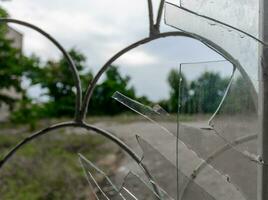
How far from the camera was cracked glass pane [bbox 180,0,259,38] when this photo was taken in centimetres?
49

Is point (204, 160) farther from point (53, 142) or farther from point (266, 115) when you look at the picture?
point (53, 142)

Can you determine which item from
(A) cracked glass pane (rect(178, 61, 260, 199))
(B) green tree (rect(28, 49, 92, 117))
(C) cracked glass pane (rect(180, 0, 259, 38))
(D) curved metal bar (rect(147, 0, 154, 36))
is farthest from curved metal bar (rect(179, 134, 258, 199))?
(B) green tree (rect(28, 49, 92, 117))

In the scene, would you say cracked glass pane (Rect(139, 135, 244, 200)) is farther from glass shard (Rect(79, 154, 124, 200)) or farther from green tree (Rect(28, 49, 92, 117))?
green tree (Rect(28, 49, 92, 117))

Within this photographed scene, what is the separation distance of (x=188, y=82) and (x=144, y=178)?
14cm

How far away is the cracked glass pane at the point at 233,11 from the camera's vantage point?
1.62ft

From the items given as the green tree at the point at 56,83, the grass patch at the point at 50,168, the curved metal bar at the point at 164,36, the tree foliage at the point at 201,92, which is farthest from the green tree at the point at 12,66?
the tree foliage at the point at 201,92

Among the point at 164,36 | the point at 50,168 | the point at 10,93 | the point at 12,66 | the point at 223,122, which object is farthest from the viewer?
the point at 10,93

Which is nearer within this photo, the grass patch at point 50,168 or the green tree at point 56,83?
the grass patch at point 50,168

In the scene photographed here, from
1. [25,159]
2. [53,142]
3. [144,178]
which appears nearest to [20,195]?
[25,159]

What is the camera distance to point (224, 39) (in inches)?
19.6

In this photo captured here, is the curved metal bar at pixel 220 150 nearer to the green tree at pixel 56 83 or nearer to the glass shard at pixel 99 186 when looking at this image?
the glass shard at pixel 99 186

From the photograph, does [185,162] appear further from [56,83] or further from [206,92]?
[56,83]

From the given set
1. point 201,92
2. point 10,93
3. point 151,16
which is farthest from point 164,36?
point 10,93

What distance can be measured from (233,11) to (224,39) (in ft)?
0.10
